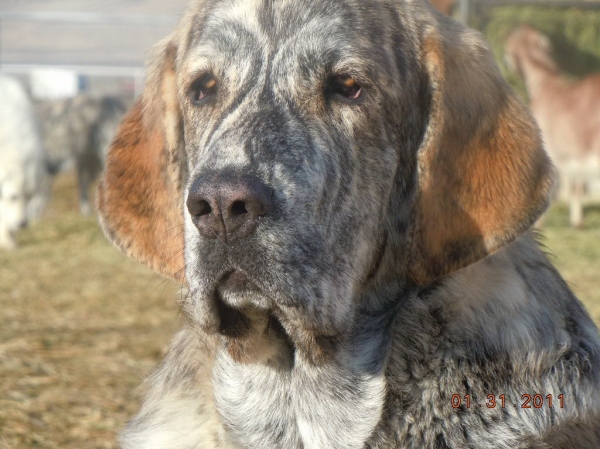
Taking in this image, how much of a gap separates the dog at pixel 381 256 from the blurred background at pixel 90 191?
31.5 inches

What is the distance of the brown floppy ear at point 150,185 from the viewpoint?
3.16 meters

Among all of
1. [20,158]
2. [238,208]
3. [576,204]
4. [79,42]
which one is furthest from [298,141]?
[79,42]

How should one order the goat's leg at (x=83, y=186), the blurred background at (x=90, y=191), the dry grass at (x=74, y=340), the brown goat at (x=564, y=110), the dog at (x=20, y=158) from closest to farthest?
the dry grass at (x=74, y=340), the blurred background at (x=90, y=191), the dog at (x=20, y=158), the brown goat at (x=564, y=110), the goat's leg at (x=83, y=186)

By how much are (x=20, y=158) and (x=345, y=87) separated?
10.3 metres

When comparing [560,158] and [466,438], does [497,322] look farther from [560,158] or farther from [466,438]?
[560,158]

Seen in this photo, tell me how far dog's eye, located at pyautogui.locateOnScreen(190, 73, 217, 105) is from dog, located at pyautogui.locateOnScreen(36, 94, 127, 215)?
435 inches

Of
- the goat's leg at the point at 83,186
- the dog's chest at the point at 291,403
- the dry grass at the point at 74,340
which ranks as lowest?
the goat's leg at the point at 83,186

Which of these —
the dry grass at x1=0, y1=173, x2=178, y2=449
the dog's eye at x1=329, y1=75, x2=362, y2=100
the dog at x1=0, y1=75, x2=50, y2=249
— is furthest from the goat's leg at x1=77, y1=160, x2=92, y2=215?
the dog's eye at x1=329, y1=75, x2=362, y2=100

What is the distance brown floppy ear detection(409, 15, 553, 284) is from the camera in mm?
2838

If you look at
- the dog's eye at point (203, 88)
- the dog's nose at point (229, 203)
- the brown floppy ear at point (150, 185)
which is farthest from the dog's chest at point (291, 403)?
the dog's eye at point (203, 88)

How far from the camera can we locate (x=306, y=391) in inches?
118

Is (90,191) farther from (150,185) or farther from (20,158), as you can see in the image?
(150,185)

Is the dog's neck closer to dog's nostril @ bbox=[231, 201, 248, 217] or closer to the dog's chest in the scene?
the dog's chest

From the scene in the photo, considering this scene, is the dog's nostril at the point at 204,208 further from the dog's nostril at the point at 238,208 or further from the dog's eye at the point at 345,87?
the dog's eye at the point at 345,87
